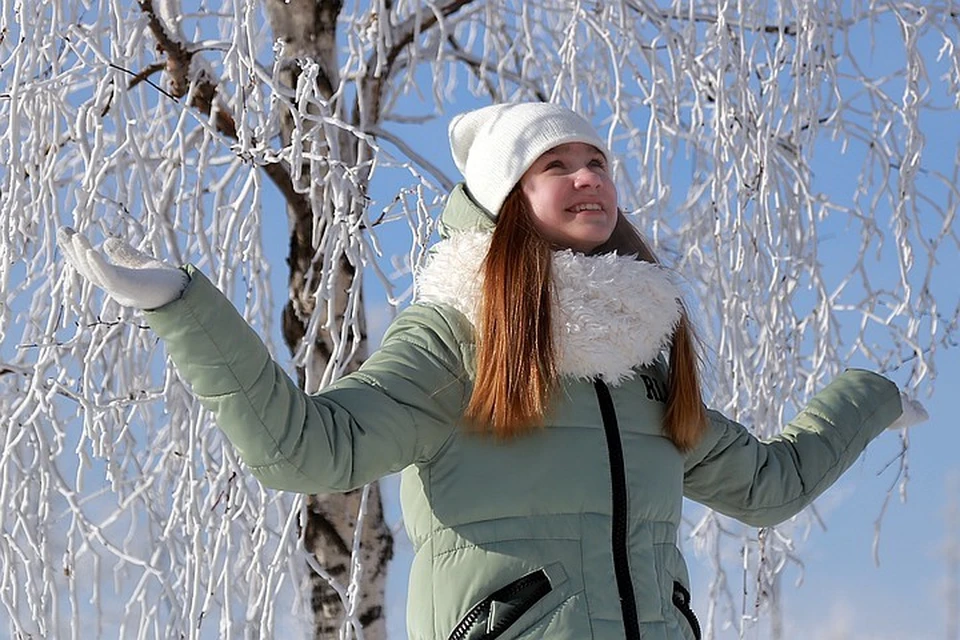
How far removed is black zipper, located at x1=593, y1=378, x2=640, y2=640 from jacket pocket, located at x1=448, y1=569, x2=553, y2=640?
0.31 ft

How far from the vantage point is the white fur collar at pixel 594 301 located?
5.35 ft

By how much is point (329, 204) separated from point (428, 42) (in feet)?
2.12

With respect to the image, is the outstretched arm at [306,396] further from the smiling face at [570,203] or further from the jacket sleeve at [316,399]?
the smiling face at [570,203]

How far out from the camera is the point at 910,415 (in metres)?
2.13

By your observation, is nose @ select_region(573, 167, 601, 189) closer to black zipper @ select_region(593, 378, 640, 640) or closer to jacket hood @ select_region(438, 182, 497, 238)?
jacket hood @ select_region(438, 182, 497, 238)

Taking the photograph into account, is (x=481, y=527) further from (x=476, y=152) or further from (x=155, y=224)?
(x=155, y=224)

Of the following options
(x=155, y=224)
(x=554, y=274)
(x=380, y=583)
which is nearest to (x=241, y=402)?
(x=554, y=274)

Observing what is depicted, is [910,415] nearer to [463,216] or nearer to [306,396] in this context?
[463,216]

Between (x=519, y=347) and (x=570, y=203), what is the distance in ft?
0.77

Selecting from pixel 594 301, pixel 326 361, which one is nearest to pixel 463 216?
pixel 594 301

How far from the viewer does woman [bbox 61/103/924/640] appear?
143 centimetres

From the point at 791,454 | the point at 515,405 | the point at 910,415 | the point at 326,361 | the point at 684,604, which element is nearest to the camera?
the point at 515,405

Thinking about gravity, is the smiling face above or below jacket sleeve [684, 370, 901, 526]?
above

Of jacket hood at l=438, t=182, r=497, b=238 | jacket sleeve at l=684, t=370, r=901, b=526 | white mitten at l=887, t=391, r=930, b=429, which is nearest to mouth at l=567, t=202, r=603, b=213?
jacket hood at l=438, t=182, r=497, b=238
